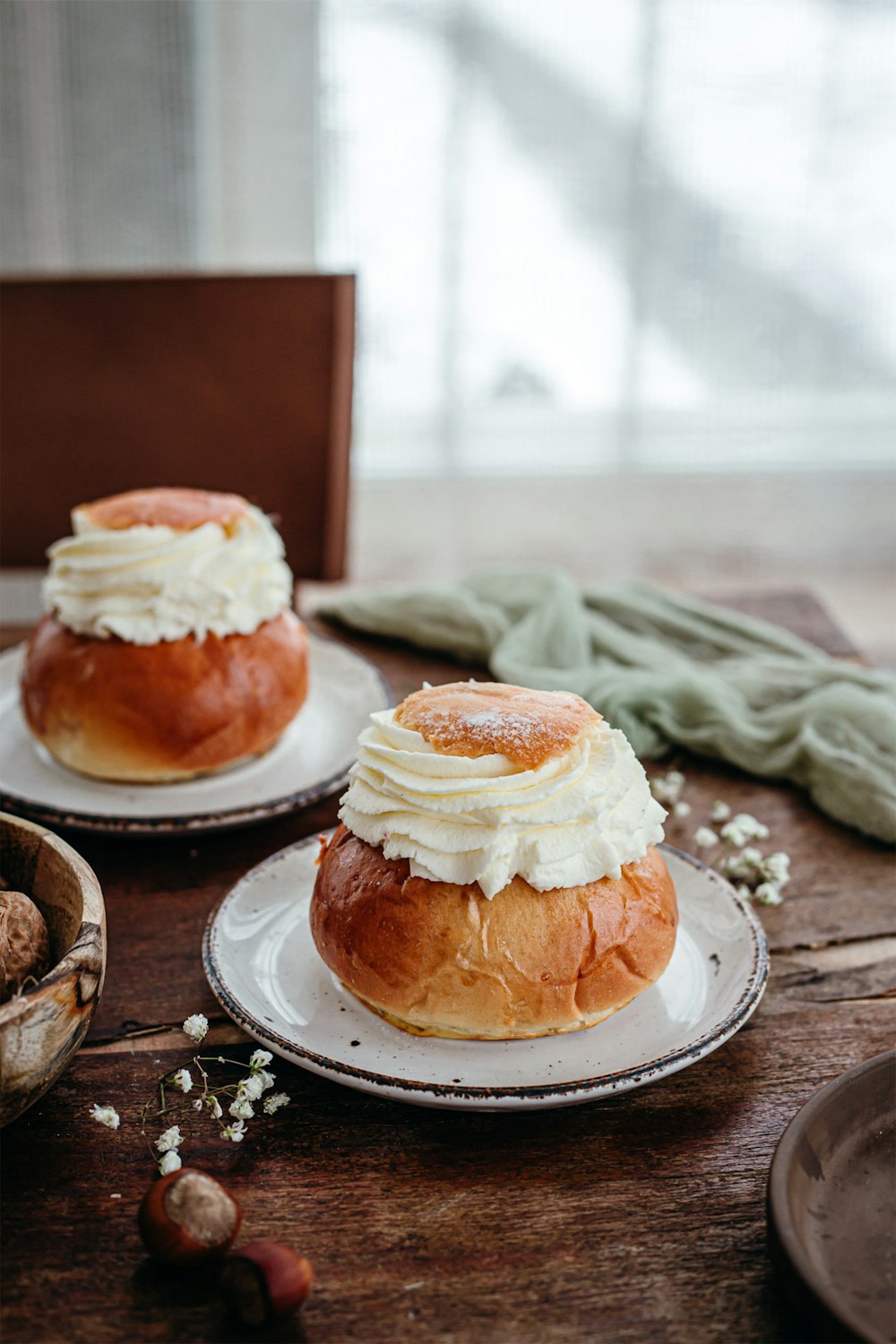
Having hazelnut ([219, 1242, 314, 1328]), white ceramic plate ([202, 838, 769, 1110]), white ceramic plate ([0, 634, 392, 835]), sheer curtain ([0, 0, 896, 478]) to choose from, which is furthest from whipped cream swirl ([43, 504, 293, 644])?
sheer curtain ([0, 0, 896, 478])

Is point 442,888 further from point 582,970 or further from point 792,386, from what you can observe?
point 792,386

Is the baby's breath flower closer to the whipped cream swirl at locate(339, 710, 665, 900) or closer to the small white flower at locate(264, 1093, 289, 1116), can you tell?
the whipped cream swirl at locate(339, 710, 665, 900)

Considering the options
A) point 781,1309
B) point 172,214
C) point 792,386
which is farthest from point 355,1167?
point 792,386

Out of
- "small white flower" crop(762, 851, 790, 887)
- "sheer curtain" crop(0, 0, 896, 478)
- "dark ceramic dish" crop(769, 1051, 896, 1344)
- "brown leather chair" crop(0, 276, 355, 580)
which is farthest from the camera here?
"sheer curtain" crop(0, 0, 896, 478)

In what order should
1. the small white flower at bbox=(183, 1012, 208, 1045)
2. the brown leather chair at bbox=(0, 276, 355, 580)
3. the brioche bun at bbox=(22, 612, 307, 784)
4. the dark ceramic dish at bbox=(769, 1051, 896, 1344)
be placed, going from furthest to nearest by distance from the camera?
the brown leather chair at bbox=(0, 276, 355, 580) < the brioche bun at bbox=(22, 612, 307, 784) < the small white flower at bbox=(183, 1012, 208, 1045) < the dark ceramic dish at bbox=(769, 1051, 896, 1344)

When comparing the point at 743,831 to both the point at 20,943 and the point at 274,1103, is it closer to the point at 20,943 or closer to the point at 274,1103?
the point at 274,1103

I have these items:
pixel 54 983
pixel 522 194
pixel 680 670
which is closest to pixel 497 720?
pixel 54 983

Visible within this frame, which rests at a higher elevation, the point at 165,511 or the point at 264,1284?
the point at 165,511
